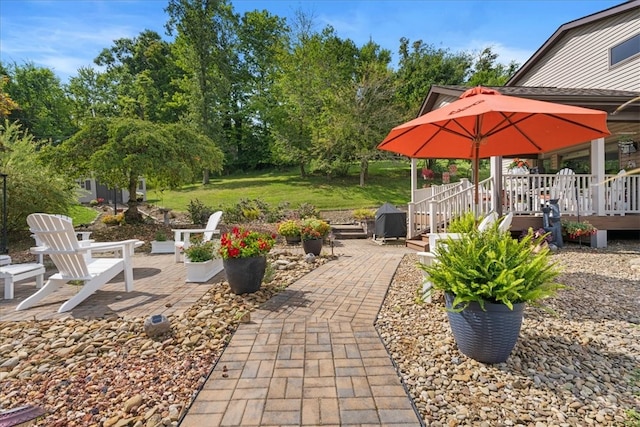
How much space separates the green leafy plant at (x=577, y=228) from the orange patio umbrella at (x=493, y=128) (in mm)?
2625

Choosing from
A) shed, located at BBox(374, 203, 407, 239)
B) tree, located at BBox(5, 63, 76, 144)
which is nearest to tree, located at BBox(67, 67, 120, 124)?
tree, located at BBox(5, 63, 76, 144)

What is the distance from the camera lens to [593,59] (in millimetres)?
10180

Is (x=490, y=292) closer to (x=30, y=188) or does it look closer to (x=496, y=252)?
(x=496, y=252)

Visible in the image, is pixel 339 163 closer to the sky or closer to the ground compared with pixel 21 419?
closer to the sky

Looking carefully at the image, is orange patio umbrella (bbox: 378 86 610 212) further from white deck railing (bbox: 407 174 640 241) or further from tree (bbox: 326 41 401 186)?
tree (bbox: 326 41 401 186)

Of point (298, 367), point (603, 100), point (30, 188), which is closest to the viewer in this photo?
point (298, 367)

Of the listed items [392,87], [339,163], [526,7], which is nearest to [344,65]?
[392,87]

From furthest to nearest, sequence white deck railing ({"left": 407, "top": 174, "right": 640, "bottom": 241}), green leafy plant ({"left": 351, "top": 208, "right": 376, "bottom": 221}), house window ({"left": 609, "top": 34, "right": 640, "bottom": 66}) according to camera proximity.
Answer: green leafy plant ({"left": 351, "top": 208, "right": 376, "bottom": 221})
house window ({"left": 609, "top": 34, "right": 640, "bottom": 66})
white deck railing ({"left": 407, "top": 174, "right": 640, "bottom": 241})

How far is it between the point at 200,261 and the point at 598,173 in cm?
848

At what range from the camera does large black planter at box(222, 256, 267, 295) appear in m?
3.82

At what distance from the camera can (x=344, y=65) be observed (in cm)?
2316

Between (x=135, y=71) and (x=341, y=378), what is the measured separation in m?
38.9

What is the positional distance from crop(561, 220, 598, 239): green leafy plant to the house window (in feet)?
19.3

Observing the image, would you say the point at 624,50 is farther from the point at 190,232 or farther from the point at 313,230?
the point at 190,232
